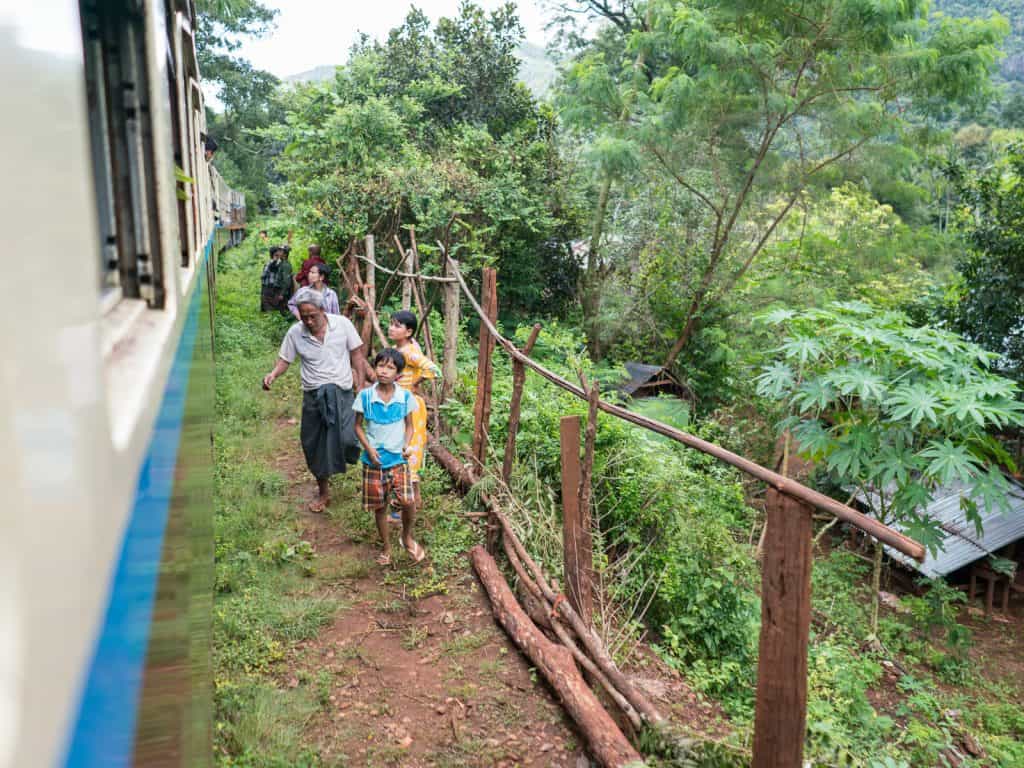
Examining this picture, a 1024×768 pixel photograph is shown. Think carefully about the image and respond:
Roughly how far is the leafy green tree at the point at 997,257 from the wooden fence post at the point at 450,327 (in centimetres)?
592

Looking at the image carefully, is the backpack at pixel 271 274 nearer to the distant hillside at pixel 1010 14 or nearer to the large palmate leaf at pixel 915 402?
the large palmate leaf at pixel 915 402

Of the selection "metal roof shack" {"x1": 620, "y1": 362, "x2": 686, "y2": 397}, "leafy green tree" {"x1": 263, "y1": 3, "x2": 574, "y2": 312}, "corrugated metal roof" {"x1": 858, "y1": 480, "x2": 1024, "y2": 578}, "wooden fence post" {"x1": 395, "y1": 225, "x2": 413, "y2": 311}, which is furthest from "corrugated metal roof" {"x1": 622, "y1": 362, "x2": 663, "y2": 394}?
"wooden fence post" {"x1": 395, "y1": 225, "x2": 413, "y2": 311}

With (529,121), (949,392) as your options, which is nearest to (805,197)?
(529,121)

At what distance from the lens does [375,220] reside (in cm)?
1033

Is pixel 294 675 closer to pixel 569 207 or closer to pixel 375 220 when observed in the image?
pixel 375 220

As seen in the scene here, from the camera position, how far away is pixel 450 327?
6180 mm

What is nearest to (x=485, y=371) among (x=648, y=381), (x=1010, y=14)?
(x=648, y=381)

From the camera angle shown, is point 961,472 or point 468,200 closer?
point 961,472

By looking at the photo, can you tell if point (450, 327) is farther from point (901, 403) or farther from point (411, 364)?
point (901, 403)

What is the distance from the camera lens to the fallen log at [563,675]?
3157mm

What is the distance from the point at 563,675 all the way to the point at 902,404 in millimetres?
3279

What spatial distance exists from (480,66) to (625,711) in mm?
12250

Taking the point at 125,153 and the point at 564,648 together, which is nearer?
the point at 125,153

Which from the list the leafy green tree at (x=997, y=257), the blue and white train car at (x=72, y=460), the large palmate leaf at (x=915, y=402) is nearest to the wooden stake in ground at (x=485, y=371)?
the large palmate leaf at (x=915, y=402)
